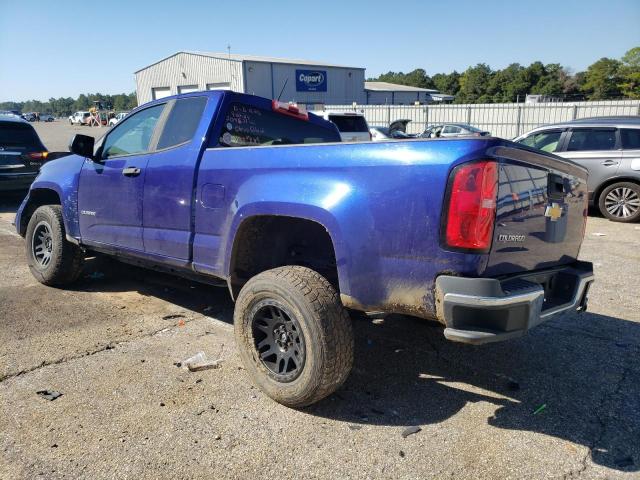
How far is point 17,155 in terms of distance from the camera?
A: 33.0ft

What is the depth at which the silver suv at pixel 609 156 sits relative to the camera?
9.05 m

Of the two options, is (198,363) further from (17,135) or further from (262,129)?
(17,135)

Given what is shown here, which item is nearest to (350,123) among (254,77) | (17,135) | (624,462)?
(17,135)

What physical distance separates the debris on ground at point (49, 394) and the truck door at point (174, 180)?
1.21m

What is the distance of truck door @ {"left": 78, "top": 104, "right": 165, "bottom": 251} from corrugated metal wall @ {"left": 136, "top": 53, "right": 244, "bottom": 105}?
3559cm

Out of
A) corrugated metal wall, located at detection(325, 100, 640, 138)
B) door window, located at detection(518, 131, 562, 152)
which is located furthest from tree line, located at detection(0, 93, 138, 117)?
door window, located at detection(518, 131, 562, 152)

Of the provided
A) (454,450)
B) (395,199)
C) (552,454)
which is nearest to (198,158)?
(395,199)

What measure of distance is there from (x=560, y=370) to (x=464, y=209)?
193 centimetres

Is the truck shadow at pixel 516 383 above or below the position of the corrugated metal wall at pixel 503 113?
below

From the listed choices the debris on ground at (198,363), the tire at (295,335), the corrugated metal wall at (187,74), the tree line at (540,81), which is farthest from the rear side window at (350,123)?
the tree line at (540,81)

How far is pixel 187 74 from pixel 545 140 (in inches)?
1553

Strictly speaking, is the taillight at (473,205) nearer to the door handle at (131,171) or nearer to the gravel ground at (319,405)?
the gravel ground at (319,405)

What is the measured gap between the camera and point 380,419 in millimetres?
3031

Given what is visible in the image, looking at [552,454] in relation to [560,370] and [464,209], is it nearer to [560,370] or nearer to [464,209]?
[560,370]
